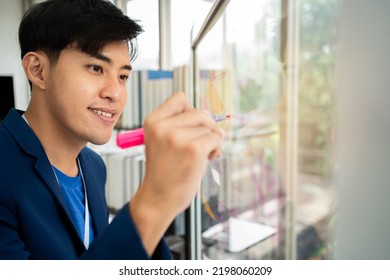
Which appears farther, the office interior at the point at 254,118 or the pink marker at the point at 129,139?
the office interior at the point at 254,118

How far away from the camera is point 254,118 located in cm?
136

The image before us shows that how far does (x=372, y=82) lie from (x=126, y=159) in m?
1.31

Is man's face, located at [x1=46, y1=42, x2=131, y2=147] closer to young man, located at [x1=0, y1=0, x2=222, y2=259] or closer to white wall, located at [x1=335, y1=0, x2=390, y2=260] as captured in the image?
young man, located at [x1=0, y1=0, x2=222, y2=259]

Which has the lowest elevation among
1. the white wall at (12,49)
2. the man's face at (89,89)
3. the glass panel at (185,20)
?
the man's face at (89,89)

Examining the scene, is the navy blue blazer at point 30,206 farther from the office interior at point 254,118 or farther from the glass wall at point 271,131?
the glass wall at point 271,131

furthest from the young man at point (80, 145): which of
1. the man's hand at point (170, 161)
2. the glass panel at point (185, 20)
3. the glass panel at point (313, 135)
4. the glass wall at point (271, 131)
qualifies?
the glass panel at point (313, 135)

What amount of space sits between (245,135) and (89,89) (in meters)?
0.90

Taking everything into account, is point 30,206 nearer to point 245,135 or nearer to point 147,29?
point 147,29

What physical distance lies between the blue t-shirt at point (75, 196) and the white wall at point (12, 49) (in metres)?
0.25

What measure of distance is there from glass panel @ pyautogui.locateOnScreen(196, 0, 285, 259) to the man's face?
327 millimetres

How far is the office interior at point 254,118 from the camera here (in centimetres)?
64

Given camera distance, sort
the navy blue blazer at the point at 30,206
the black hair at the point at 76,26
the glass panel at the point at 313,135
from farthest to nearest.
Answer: the glass panel at the point at 313,135 < the black hair at the point at 76,26 < the navy blue blazer at the point at 30,206

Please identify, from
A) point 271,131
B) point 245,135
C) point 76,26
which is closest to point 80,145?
point 76,26

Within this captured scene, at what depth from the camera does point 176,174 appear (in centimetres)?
38
